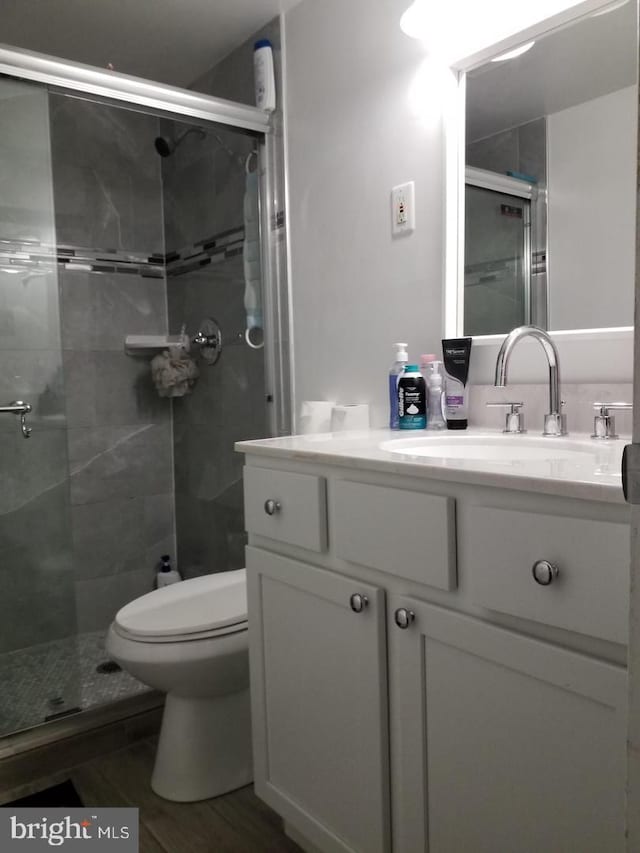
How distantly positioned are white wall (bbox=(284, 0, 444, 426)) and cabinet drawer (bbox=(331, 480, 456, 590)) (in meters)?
0.66

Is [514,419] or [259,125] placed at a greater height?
[259,125]

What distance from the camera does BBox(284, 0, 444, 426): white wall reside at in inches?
65.7

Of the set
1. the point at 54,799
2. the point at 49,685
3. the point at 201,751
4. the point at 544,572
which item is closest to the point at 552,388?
the point at 544,572

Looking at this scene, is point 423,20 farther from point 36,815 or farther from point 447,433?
point 36,815

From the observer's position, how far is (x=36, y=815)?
1.56 metres

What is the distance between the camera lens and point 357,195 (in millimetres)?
1867

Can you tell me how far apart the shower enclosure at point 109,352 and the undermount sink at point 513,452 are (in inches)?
37.3

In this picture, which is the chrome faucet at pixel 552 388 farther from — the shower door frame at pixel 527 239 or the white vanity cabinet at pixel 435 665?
the white vanity cabinet at pixel 435 665

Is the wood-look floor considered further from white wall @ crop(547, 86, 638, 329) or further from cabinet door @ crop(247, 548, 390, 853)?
white wall @ crop(547, 86, 638, 329)

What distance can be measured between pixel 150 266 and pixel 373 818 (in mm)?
2311

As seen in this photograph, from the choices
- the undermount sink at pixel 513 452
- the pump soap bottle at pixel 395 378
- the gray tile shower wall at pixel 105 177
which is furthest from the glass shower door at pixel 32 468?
the undermount sink at pixel 513 452

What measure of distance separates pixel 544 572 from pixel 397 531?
280 mm

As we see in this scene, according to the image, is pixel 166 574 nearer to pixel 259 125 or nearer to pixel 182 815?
pixel 182 815

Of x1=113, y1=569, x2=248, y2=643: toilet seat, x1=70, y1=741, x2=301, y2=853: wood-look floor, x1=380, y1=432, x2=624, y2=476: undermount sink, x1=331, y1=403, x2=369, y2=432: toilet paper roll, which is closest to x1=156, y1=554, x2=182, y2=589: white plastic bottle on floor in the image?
x1=113, y1=569, x2=248, y2=643: toilet seat
